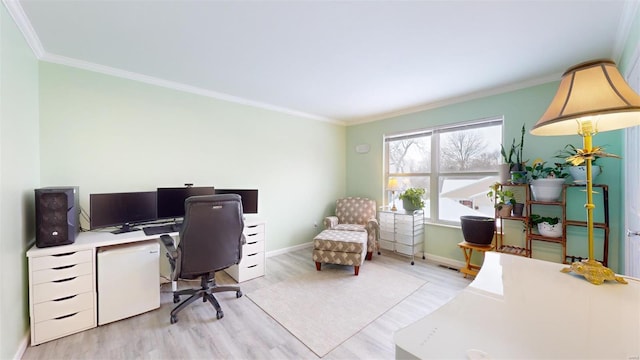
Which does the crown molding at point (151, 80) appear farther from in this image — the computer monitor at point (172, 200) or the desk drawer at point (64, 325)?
the desk drawer at point (64, 325)

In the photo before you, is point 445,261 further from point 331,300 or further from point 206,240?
point 206,240

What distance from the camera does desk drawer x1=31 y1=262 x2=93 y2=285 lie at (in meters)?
1.82

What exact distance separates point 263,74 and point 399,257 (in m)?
3.24

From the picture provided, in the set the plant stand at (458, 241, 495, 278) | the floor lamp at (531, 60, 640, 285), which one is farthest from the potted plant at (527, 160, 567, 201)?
the floor lamp at (531, 60, 640, 285)

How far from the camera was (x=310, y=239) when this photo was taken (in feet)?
14.3

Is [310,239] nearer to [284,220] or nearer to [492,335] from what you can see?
[284,220]

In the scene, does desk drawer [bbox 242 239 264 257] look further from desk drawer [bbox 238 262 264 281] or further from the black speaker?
the black speaker

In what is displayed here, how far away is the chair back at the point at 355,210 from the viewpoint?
13.5ft

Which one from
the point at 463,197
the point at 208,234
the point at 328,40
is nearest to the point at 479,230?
the point at 463,197

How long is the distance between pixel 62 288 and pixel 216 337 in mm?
1266

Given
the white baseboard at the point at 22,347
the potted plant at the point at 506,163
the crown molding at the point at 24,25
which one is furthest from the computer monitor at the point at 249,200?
the potted plant at the point at 506,163

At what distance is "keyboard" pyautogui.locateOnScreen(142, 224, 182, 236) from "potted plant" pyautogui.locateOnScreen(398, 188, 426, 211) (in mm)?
3048

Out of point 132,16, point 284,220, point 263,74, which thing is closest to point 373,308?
point 284,220

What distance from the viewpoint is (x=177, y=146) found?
2949 millimetres
